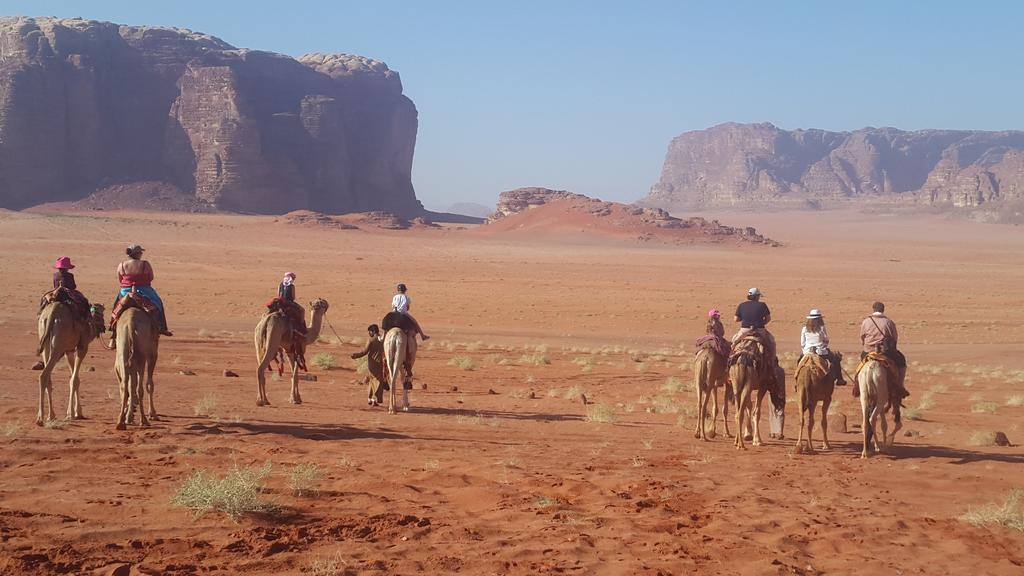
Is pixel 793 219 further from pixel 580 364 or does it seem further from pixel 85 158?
pixel 580 364

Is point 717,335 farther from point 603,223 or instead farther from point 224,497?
point 603,223

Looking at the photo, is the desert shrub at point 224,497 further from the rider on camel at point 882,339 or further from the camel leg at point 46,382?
the rider on camel at point 882,339

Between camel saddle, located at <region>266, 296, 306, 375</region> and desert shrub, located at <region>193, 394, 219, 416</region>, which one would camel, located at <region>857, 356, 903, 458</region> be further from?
desert shrub, located at <region>193, 394, 219, 416</region>

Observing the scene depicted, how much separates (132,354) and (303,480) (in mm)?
3803

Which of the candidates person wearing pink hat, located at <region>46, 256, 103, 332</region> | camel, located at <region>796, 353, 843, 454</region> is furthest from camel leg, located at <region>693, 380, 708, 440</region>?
person wearing pink hat, located at <region>46, 256, 103, 332</region>

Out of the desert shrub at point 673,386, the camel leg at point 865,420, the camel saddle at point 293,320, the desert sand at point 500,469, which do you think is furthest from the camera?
the desert shrub at point 673,386

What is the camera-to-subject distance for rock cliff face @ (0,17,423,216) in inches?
4090

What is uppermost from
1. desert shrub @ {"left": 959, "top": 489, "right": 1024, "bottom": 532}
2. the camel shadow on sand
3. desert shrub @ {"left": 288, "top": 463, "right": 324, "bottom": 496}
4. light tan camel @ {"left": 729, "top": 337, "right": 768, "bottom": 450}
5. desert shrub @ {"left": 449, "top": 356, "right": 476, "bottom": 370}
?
light tan camel @ {"left": 729, "top": 337, "right": 768, "bottom": 450}

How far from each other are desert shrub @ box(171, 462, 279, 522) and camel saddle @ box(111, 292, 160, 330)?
427 cm

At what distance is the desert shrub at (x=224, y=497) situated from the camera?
7.94 m

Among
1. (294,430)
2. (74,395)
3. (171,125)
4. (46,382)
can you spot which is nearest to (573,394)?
(294,430)

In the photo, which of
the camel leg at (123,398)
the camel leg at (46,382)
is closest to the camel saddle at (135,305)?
the camel leg at (123,398)

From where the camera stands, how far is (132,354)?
37.6 feet

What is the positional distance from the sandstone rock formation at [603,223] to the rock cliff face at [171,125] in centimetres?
2343
